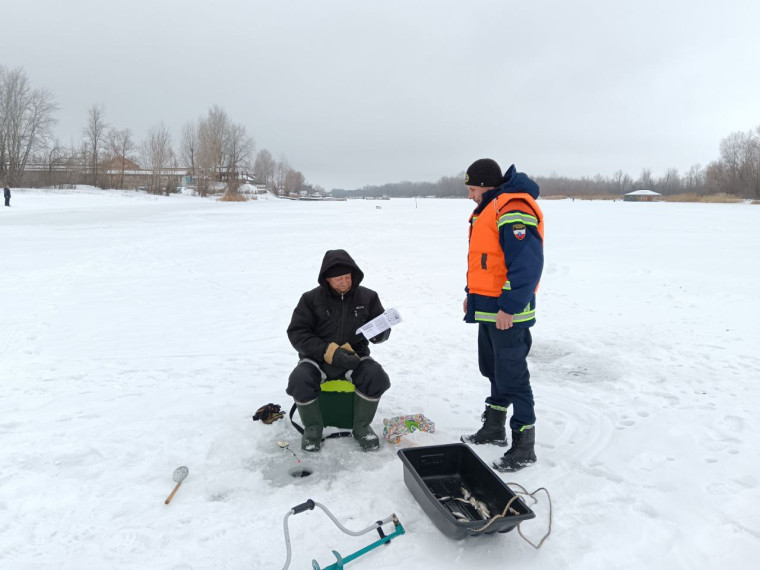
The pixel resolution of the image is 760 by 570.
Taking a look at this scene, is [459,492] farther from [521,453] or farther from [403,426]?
[403,426]

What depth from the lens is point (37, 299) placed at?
7102 millimetres

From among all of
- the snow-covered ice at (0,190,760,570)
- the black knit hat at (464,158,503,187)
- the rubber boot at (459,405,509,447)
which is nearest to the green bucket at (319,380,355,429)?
the snow-covered ice at (0,190,760,570)

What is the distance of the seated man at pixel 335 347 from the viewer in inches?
121

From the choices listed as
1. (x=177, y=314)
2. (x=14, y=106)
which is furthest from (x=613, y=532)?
(x=14, y=106)

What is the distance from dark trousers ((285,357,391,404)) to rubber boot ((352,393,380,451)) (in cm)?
7

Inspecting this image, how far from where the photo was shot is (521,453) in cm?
295

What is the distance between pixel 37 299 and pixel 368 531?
7.15 m

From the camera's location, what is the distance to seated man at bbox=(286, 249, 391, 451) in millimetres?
3068

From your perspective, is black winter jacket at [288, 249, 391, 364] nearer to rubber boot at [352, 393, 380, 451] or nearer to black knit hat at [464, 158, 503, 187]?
rubber boot at [352, 393, 380, 451]

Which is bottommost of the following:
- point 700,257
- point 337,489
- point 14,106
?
point 337,489

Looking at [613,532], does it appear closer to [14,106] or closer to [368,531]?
[368,531]

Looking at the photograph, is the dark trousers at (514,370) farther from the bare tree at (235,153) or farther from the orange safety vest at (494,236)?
the bare tree at (235,153)

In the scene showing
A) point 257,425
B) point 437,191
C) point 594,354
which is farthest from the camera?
point 437,191

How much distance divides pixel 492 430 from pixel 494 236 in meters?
1.38
